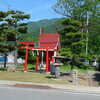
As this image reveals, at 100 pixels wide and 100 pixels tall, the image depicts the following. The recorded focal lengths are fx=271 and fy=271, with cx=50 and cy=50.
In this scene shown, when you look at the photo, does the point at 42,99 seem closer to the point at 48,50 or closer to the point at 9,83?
the point at 9,83

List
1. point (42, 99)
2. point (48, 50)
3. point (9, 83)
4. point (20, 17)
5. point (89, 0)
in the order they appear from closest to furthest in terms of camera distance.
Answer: point (42, 99), point (9, 83), point (48, 50), point (20, 17), point (89, 0)

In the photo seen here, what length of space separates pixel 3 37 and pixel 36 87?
1266cm

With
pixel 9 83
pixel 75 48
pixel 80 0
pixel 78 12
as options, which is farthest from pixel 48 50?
pixel 80 0

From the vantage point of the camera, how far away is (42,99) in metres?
11.2

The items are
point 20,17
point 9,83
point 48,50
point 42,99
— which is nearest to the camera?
point 42,99

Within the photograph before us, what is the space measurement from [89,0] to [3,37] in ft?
71.7

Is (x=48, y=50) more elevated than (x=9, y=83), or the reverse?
(x=48, y=50)

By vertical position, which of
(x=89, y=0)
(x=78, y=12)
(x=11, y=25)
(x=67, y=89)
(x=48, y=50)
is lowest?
(x=67, y=89)

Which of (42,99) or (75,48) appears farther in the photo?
(75,48)

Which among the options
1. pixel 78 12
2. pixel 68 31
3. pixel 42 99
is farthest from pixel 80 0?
pixel 42 99

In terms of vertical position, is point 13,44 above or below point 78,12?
below

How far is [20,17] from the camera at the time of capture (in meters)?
29.5

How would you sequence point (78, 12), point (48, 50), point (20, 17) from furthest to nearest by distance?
point (78, 12) < point (20, 17) < point (48, 50)

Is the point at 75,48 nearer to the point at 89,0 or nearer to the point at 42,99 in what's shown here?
the point at 42,99
